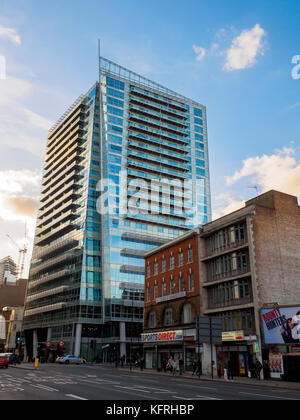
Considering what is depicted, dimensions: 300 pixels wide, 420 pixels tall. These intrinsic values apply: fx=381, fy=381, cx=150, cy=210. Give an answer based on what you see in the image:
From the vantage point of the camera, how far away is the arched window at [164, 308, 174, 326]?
5100cm

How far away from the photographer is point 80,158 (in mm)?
100188

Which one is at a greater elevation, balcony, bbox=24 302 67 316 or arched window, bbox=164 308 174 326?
balcony, bbox=24 302 67 316

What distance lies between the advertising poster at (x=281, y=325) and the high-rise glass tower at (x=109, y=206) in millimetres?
50057

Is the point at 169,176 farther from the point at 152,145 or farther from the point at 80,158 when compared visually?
the point at 80,158

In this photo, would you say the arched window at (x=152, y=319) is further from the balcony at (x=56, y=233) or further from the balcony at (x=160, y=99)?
the balcony at (x=160, y=99)

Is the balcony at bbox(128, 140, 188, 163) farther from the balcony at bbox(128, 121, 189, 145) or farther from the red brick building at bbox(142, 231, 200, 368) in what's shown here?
the red brick building at bbox(142, 231, 200, 368)

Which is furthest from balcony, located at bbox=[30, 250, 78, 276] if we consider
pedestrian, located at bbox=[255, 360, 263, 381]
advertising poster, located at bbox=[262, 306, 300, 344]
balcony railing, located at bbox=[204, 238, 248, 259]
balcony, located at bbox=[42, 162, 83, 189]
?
pedestrian, located at bbox=[255, 360, 263, 381]

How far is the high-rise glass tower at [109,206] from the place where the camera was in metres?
83.5

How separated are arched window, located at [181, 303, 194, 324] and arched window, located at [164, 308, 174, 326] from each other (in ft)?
9.03

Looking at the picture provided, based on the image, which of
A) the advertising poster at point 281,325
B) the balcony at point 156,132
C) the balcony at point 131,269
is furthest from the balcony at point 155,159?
the advertising poster at point 281,325

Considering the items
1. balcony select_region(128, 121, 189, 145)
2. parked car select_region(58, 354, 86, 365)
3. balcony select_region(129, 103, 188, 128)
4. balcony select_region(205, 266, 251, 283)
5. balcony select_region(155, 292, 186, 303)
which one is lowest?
parked car select_region(58, 354, 86, 365)

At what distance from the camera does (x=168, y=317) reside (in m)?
51.9

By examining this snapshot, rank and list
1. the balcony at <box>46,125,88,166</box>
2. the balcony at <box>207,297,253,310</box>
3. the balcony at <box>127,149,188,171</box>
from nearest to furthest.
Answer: the balcony at <box>207,297,253,310</box> → the balcony at <box>127,149,188,171</box> → the balcony at <box>46,125,88,166</box>
